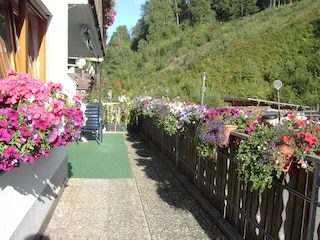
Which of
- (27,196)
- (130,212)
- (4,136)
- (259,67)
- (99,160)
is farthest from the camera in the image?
(259,67)

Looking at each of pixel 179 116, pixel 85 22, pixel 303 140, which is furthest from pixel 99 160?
pixel 303 140

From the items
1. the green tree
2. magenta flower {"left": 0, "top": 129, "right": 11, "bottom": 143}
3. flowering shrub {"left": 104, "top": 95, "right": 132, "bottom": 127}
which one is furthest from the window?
the green tree

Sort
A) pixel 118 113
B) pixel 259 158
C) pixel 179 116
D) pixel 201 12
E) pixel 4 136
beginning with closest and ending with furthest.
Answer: pixel 4 136 < pixel 259 158 < pixel 179 116 < pixel 118 113 < pixel 201 12

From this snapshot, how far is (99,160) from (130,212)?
3.04m

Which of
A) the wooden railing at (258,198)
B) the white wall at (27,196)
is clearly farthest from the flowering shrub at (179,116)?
the white wall at (27,196)

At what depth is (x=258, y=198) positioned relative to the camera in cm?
285

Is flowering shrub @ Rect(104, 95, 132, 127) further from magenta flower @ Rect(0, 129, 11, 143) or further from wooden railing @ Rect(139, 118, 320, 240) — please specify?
magenta flower @ Rect(0, 129, 11, 143)

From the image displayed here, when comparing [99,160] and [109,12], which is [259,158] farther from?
[109,12]

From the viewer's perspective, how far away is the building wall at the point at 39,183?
7.76 feet

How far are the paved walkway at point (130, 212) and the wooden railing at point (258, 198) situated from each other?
0.30 m

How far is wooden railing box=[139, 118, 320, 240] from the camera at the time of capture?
2.18m

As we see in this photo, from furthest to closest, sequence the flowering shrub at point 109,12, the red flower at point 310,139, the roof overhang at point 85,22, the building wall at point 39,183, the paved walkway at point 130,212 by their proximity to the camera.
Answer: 1. the flowering shrub at point 109,12
2. the roof overhang at point 85,22
3. the paved walkway at point 130,212
4. the building wall at point 39,183
5. the red flower at point 310,139

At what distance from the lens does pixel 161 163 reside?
22.4ft

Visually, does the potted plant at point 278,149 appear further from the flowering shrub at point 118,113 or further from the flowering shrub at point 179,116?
the flowering shrub at point 118,113
